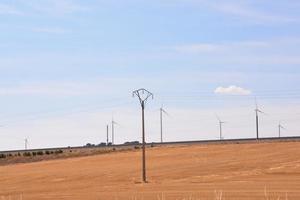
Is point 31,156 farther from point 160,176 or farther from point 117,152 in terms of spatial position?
point 160,176

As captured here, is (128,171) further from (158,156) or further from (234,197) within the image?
(234,197)

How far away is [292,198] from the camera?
29375 mm

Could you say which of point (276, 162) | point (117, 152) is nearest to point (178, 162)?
point (276, 162)

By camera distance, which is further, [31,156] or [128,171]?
[31,156]

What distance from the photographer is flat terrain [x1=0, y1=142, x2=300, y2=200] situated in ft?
117

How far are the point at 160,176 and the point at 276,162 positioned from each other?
10.5 meters

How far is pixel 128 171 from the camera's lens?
65375mm

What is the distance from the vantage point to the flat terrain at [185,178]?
35.5 m

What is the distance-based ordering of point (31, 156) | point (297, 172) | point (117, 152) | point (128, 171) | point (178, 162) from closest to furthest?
point (297, 172) < point (128, 171) < point (178, 162) < point (117, 152) < point (31, 156)

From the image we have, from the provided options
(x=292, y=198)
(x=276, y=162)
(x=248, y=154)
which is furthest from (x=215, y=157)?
(x=292, y=198)

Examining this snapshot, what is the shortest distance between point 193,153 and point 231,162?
60.8 feet

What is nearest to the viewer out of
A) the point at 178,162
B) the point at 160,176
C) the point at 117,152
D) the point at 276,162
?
the point at 160,176

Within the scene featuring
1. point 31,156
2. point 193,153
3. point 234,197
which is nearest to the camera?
point 234,197

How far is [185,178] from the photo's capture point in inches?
2080
